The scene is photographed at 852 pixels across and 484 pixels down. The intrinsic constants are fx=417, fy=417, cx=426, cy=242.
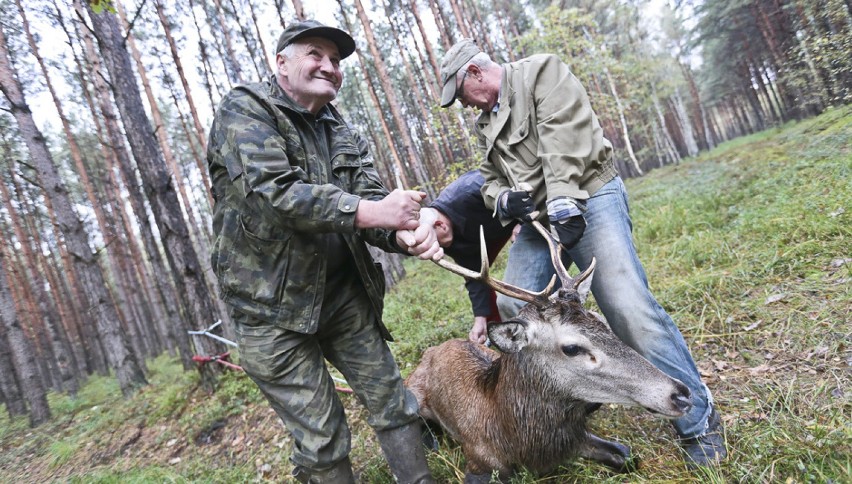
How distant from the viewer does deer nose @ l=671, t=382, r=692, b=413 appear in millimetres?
2131

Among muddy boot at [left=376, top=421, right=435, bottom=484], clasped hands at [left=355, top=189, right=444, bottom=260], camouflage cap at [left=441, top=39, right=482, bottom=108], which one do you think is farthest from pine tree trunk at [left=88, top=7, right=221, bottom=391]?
clasped hands at [left=355, top=189, right=444, bottom=260]

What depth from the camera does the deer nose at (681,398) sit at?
6.99ft

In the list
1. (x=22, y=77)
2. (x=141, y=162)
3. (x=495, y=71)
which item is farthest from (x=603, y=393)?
(x=22, y=77)

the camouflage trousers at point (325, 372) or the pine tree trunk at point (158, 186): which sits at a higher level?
the pine tree trunk at point (158, 186)

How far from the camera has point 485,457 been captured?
2.91 m

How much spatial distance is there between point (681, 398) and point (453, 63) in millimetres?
2556

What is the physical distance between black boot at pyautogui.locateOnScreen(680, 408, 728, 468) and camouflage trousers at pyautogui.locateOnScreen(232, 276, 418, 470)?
5.58ft

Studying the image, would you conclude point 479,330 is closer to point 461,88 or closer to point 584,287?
point 584,287

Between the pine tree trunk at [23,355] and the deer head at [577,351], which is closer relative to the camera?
the deer head at [577,351]

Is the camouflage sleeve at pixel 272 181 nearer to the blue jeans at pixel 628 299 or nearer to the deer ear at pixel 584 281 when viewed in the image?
the deer ear at pixel 584 281

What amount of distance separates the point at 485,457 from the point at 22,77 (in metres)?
18.8

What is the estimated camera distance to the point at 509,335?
8.62 ft

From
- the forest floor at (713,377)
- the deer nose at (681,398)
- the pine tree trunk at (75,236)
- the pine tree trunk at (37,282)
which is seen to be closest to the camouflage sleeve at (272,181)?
the deer nose at (681,398)

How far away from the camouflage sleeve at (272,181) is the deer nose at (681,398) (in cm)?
188
